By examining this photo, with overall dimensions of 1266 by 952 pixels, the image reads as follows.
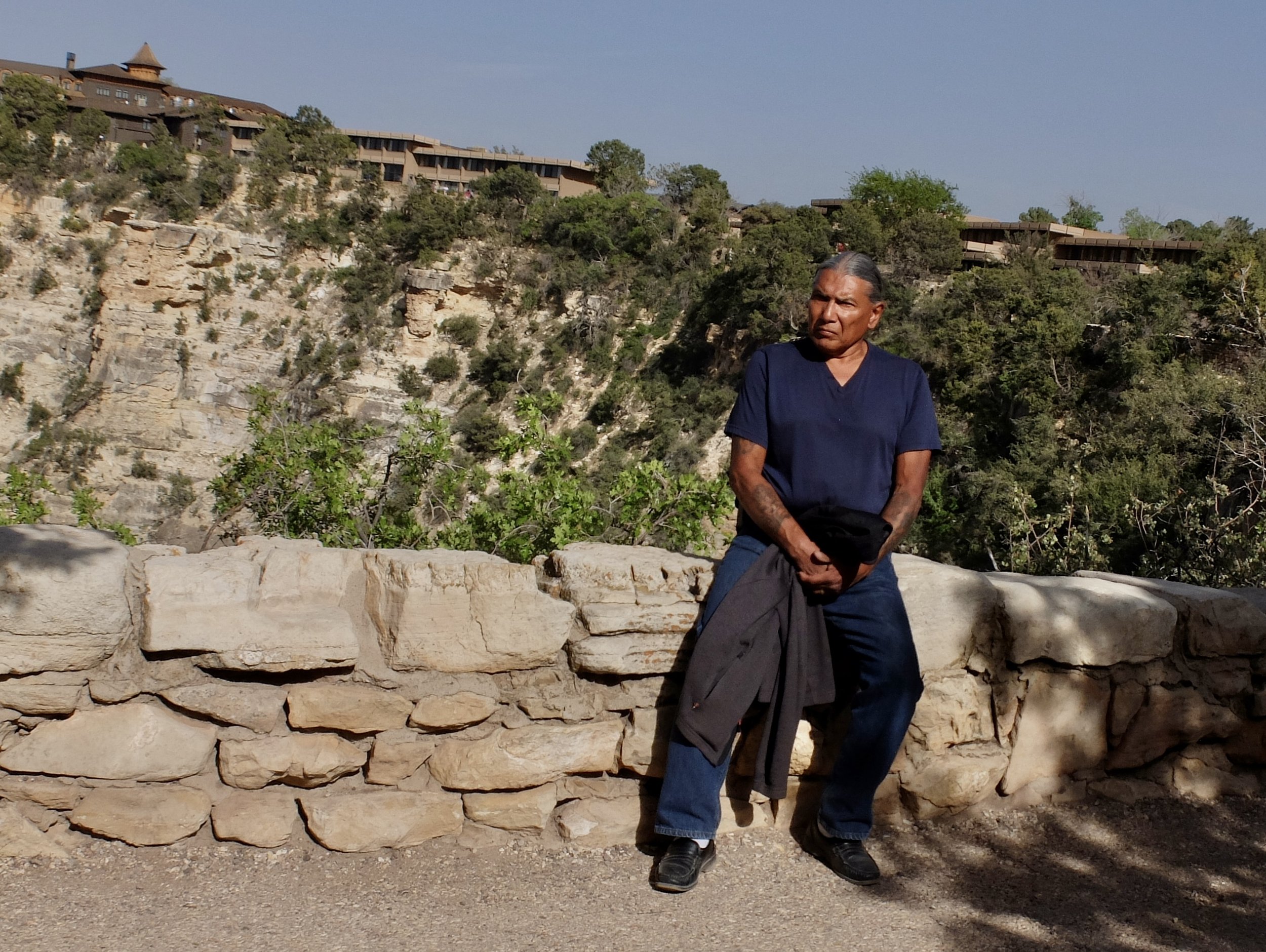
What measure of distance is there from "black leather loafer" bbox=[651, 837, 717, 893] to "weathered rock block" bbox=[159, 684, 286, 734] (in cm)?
101

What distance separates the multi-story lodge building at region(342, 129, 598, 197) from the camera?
3866cm

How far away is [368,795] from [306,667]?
36 centimetres

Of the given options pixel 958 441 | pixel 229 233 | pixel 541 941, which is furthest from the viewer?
pixel 229 233

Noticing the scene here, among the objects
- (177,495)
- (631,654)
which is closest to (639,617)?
(631,654)

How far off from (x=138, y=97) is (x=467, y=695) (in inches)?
1986

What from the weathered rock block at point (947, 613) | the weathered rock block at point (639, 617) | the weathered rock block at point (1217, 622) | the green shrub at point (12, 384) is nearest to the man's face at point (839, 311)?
the weathered rock block at point (947, 613)

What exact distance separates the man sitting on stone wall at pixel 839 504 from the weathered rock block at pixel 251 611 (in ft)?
2.98

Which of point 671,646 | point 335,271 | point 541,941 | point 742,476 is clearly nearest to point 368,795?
point 541,941

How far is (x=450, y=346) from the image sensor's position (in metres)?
28.9

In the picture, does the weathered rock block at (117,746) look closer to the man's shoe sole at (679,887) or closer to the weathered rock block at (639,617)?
the weathered rock block at (639,617)

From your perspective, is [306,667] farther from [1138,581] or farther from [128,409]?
[128,409]

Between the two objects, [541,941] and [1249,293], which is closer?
[541,941]

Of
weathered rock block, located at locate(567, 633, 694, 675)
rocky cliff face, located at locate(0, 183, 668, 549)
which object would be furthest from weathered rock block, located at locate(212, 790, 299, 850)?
rocky cliff face, located at locate(0, 183, 668, 549)

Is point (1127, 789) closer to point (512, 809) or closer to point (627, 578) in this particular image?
point (627, 578)
